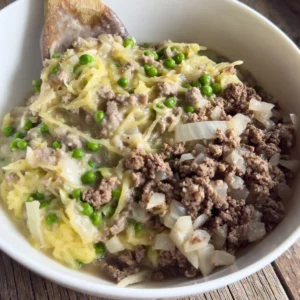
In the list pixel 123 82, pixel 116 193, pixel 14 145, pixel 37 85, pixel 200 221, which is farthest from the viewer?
pixel 37 85

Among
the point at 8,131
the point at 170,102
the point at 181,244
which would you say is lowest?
the point at 8,131

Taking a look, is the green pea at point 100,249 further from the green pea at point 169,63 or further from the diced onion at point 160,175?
the green pea at point 169,63

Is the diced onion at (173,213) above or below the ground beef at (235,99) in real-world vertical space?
below

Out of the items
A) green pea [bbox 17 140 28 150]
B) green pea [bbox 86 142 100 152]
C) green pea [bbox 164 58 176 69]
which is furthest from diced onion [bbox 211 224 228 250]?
green pea [bbox 17 140 28 150]

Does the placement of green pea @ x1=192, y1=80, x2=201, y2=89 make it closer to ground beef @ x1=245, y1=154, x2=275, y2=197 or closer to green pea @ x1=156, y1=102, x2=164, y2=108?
green pea @ x1=156, y1=102, x2=164, y2=108

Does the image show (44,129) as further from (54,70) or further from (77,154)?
(54,70)

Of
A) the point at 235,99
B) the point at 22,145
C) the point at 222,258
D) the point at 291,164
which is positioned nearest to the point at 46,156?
the point at 22,145

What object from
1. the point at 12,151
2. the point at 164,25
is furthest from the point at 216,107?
the point at 12,151

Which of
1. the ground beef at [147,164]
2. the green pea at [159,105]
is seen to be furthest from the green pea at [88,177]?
the green pea at [159,105]
